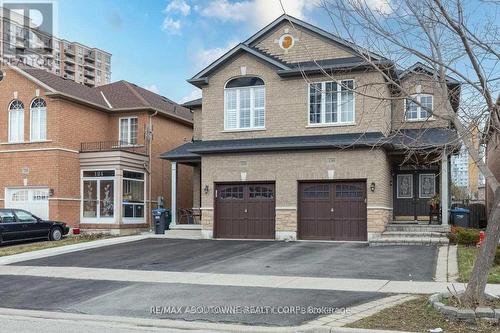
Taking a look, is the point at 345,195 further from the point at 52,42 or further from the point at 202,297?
the point at 52,42

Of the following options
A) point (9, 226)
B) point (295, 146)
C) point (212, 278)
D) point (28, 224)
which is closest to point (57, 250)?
point (9, 226)

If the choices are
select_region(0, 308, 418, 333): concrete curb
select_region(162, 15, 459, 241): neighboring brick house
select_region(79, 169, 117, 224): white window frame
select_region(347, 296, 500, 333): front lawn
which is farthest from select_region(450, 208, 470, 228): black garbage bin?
select_region(79, 169, 117, 224): white window frame

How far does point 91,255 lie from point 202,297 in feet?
28.5

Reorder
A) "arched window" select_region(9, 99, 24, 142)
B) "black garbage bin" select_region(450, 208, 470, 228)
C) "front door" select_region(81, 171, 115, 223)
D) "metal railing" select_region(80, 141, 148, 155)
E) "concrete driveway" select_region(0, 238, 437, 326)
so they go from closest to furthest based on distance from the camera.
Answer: "concrete driveway" select_region(0, 238, 437, 326) → "black garbage bin" select_region(450, 208, 470, 228) → "front door" select_region(81, 171, 115, 223) → "arched window" select_region(9, 99, 24, 142) → "metal railing" select_region(80, 141, 148, 155)

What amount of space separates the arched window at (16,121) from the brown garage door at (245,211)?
11013 mm

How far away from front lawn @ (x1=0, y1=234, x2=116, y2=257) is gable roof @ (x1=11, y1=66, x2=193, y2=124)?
678cm

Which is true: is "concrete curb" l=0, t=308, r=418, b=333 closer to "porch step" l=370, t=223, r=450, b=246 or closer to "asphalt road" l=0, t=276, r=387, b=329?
"asphalt road" l=0, t=276, r=387, b=329

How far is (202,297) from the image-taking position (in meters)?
11.0

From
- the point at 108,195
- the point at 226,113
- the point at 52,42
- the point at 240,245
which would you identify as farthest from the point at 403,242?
the point at 52,42

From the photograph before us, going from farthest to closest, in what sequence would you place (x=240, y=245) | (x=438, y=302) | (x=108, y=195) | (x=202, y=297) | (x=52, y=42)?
(x=52, y=42)
(x=108, y=195)
(x=240, y=245)
(x=202, y=297)
(x=438, y=302)

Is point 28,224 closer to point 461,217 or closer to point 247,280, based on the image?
point 247,280

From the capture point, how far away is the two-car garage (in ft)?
69.8

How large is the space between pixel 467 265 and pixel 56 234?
17331 millimetres

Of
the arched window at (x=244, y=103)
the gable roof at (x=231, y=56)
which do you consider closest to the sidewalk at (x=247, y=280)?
the arched window at (x=244, y=103)
